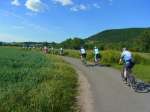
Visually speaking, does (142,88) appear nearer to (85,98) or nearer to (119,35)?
(85,98)

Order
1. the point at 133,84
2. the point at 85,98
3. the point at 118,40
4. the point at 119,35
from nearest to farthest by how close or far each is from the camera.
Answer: the point at 85,98, the point at 133,84, the point at 118,40, the point at 119,35

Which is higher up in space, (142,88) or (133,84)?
(133,84)

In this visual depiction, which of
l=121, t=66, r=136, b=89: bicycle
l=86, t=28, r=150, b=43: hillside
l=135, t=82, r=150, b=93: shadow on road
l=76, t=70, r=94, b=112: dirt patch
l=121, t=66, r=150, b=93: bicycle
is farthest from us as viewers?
l=86, t=28, r=150, b=43: hillside

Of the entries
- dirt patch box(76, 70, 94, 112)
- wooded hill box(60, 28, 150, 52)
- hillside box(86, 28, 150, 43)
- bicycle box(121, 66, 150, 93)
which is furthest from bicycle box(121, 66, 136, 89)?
hillside box(86, 28, 150, 43)

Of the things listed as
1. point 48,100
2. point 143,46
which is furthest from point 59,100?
point 143,46

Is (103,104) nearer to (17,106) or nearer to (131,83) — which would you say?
(17,106)

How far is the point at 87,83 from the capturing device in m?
19.6

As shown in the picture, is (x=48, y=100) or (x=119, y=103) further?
(x=119, y=103)

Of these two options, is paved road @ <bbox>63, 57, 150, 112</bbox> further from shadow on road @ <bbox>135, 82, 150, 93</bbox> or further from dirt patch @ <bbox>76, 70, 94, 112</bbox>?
shadow on road @ <bbox>135, 82, 150, 93</bbox>

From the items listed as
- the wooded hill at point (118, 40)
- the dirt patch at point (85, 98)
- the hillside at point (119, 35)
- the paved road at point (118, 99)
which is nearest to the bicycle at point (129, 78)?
the paved road at point (118, 99)

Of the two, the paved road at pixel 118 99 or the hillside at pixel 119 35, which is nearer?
the paved road at pixel 118 99

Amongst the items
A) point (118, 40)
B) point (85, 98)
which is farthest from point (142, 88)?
point (118, 40)

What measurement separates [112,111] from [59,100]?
1754 mm

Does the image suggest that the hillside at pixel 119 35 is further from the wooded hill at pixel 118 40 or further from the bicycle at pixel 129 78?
the bicycle at pixel 129 78
